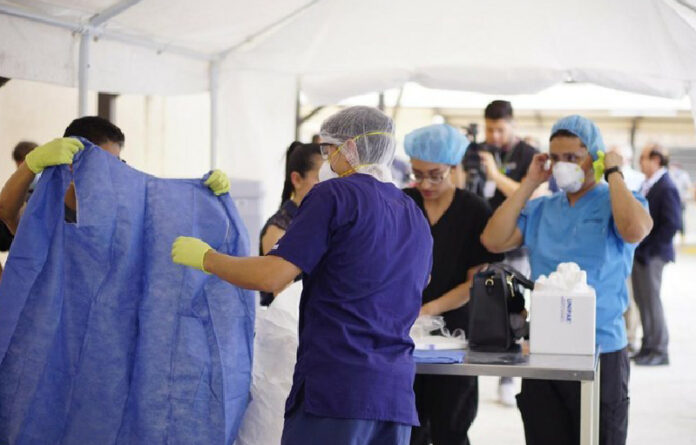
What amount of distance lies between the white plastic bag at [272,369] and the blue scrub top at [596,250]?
0.84 m

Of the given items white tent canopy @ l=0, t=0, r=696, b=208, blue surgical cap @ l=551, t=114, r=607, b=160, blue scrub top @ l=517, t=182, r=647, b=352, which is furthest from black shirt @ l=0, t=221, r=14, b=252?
blue surgical cap @ l=551, t=114, r=607, b=160

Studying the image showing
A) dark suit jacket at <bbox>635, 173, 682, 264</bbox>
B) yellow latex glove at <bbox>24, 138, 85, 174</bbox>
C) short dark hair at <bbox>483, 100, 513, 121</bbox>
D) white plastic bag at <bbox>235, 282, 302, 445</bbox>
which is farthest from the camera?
dark suit jacket at <bbox>635, 173, 682, 264</bbox>

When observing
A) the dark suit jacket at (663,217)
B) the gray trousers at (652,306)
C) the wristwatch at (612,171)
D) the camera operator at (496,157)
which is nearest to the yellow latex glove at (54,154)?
the wristwatch at (612,171)

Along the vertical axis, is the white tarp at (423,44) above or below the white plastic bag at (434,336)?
above

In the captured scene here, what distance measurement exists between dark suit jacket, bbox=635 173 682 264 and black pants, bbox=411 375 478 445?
397 centimetres

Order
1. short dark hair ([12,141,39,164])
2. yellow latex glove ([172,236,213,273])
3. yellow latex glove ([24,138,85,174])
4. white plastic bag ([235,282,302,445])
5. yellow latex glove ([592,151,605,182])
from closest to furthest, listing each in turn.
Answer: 1. yellow latex glove ([172,236,213,273])
2. yellow latex glove ([24,138,85,174])
3. white plastic bag ([235,282,302,445])
4. yellow latex glove ([592,151,605,182])
5. short dark hair ([12,141,39,164])

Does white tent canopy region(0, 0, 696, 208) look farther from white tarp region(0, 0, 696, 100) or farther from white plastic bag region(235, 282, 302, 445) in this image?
white plastic bag region(235, 282, 302, 445)

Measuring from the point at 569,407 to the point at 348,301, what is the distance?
1170mm

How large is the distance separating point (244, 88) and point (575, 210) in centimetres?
228

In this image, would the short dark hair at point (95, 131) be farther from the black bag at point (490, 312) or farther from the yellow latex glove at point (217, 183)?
the black bag at point (490, 312)

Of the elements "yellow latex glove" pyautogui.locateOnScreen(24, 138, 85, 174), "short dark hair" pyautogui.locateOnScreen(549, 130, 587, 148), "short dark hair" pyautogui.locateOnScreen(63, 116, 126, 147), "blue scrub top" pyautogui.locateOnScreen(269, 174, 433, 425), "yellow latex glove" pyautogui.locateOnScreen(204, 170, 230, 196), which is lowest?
"blue scrub top" pyautogui.locateOnScreen(269, 174, 433, 425)

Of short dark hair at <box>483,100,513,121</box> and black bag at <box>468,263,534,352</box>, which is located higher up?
short dark hair at <box>483,100,513,121</box>

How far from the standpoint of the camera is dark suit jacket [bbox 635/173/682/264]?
6566 mm

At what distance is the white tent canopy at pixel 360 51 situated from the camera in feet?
13.3
